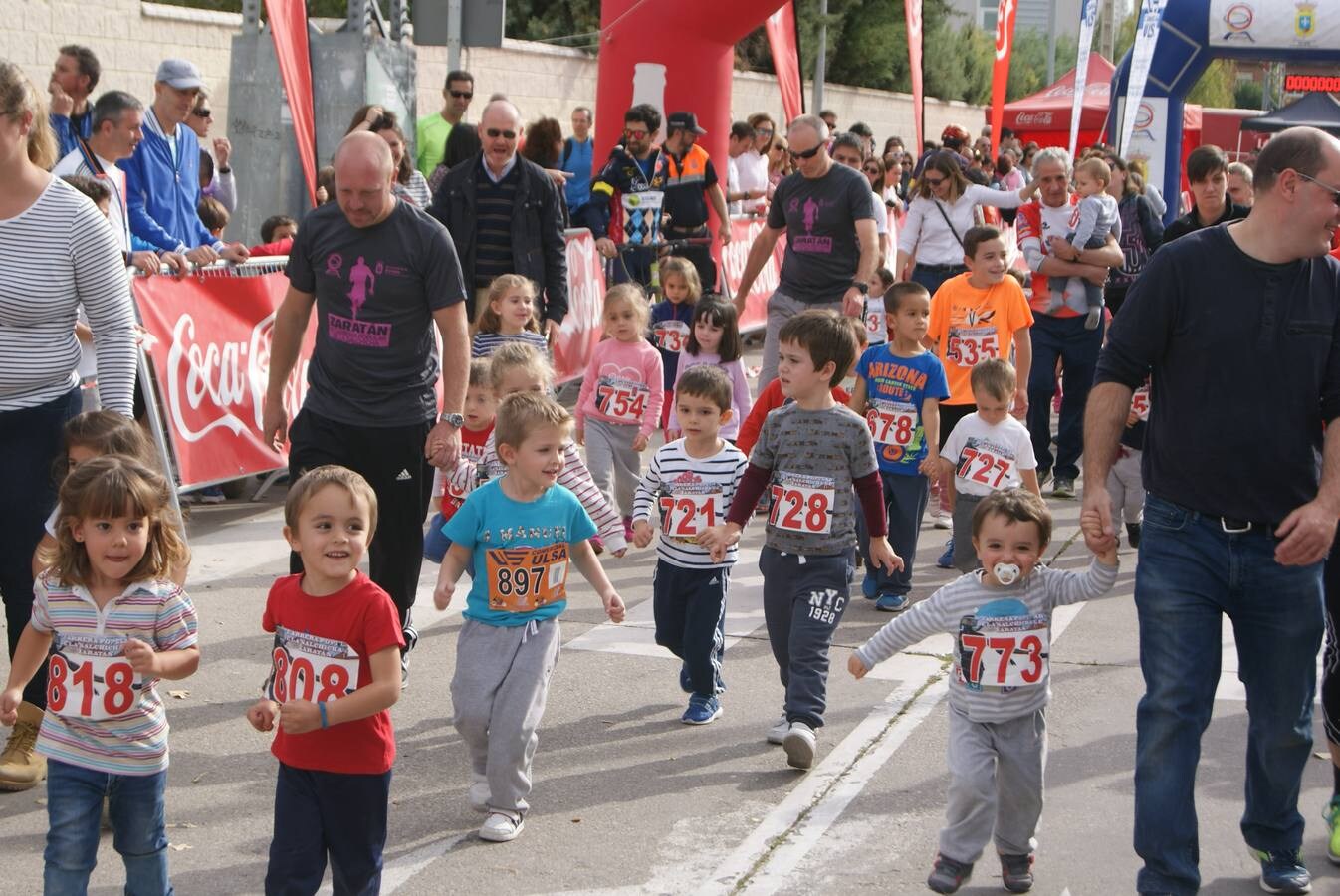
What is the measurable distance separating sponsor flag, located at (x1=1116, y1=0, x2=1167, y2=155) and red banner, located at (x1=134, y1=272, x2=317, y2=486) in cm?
1453

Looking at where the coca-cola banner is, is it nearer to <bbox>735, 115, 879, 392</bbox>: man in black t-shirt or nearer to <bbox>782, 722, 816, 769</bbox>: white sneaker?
<bbox>735, 115, 879, 392</bbox>: man in black t-shirt

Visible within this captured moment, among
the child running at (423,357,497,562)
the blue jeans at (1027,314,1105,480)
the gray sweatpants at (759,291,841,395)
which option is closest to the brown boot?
the child running at (423,357,497,562)

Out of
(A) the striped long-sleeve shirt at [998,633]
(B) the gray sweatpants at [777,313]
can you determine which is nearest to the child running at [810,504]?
(A) the striped long-sleeve shirt at [998,633]

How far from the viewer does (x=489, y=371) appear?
284 inches

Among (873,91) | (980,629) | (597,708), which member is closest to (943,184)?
(597,708)

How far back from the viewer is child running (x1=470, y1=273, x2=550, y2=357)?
27.6 feet

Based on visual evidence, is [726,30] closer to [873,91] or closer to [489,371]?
[489,371]

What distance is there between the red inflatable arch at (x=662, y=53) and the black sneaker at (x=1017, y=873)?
10552mm

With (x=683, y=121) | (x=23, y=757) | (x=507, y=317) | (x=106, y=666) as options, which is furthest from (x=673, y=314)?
(x=106, y=666)

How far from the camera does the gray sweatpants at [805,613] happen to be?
6.02 metres

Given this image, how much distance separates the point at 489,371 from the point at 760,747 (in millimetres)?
1954

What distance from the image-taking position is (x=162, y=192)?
1010cm

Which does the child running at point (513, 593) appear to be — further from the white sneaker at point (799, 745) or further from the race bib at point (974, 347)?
the race bib at point (974, 347)

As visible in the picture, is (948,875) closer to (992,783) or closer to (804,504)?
(992,783)
